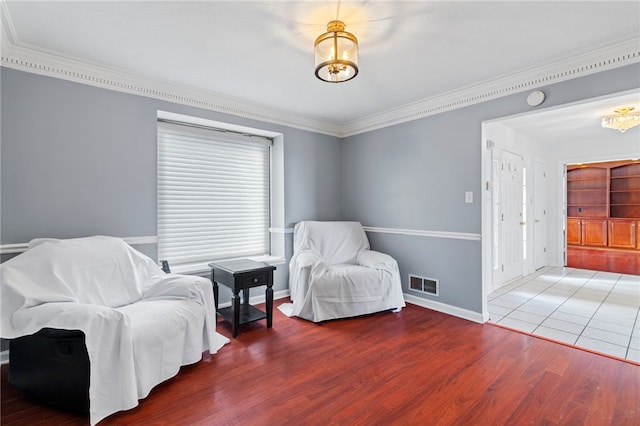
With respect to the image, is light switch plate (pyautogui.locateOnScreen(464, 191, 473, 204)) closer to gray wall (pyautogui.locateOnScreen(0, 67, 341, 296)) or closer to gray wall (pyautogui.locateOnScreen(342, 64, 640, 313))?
gray wall (pyautogui.locateOnScreen(342, 64, 640, 313))

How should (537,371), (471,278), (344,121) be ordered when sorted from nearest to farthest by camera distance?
1. (537,371)
2. (471,278)
3. (344,121)

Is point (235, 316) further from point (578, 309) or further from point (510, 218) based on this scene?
point (510, 218)

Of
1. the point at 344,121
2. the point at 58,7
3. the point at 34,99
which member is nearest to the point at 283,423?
the point at 58,7

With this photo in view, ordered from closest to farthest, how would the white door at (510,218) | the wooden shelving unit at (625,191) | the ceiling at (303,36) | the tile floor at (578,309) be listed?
the ceiling at (303,36) → the tile floor at (578,309) → the white door at (510,218) → the wooden shelving unit at (625,191)

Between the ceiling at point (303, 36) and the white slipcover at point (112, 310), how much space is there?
4.94 feet

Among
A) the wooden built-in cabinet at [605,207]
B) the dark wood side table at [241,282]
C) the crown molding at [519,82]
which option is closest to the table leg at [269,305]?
the dark wood side table at [241,282]

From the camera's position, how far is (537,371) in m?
2.18

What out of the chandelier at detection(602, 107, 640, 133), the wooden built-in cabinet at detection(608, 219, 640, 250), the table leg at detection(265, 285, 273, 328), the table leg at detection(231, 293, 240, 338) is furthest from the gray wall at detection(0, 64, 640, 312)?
A: the wooden built-in cabinet at detection(608, 219, 640, 250)

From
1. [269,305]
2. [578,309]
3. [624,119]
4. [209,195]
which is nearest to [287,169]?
[209,195]

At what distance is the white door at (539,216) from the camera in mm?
5402

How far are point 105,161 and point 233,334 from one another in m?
1.93

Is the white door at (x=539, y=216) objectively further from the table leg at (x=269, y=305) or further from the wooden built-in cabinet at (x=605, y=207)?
the table leg at (x=269, y=305)

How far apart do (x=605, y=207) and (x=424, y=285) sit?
23.1 feet

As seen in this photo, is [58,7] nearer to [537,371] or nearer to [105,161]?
[105,161]
